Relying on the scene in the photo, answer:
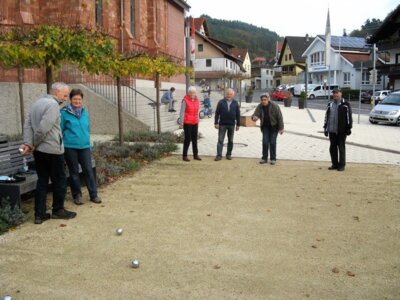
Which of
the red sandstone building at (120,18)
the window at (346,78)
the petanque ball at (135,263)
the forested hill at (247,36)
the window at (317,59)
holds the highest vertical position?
the forested hill at (247,36)

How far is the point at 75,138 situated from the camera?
684cm

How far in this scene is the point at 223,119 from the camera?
11328 millimetres

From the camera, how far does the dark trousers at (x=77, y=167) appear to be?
686 centimetres

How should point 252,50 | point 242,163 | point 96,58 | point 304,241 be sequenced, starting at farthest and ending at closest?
point 252,50 < point 242,163 < point 96,58 < point 304,241

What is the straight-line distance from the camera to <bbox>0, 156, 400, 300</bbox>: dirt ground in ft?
13.8

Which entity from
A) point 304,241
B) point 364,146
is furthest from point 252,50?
point 304,241

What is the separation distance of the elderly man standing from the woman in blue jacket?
0.73m

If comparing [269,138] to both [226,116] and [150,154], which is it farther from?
[150,154]

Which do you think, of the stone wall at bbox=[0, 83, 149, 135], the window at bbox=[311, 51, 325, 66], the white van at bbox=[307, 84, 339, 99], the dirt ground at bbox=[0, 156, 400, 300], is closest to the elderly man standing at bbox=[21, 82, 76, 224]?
the dirt ground at bbox=[0, 156, 400, 300]

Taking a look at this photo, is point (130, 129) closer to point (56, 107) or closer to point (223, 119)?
point (223, 119)

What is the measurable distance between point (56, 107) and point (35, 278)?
2.31m

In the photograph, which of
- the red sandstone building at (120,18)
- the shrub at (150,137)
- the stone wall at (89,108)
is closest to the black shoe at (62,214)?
the red sandstone building at (120,18)

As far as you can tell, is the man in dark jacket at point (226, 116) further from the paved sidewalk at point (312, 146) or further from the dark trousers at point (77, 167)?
the dark trousers at point (77, 167)

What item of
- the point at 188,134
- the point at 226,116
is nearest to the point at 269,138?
the point at 226,116
